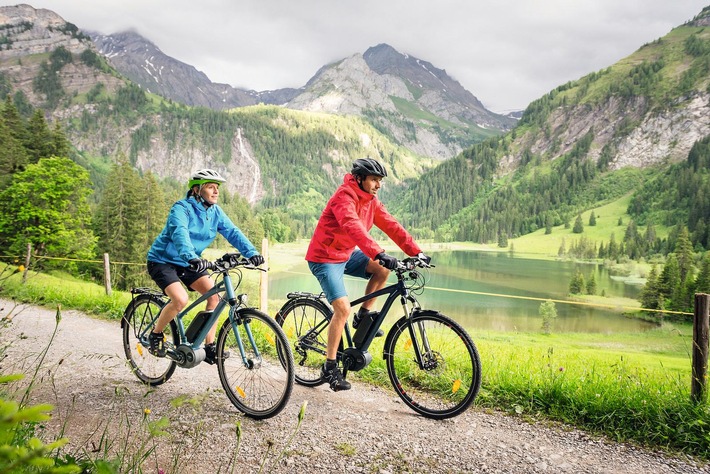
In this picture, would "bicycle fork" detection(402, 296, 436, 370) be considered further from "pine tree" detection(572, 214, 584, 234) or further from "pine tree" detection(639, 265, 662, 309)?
"pine tree" detection(572, 214, 584, 234)

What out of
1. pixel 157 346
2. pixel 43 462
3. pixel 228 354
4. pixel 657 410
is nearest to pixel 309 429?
pixel 228 354

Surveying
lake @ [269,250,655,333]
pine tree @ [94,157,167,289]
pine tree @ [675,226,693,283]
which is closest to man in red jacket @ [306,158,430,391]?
lake @ [269,250,655,333]

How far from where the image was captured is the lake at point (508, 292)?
5912 centimetres

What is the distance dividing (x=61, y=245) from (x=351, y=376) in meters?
37.0

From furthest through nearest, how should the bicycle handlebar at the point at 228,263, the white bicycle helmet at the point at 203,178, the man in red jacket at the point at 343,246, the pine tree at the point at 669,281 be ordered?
1. the pine tree at the point at 669,281
2. the white bicycle helmet at the point at 203,178
3. the man in red jacket at the point at 343,246
4. the bicycle handlebar at the point at 228,263

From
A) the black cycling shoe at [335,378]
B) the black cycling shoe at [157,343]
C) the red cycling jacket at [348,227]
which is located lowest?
the black cycling shoe at [335,378]

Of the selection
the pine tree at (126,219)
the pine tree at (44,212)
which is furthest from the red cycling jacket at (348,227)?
the pine tree at (126,219)

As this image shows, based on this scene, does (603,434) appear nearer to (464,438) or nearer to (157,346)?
(464,438)

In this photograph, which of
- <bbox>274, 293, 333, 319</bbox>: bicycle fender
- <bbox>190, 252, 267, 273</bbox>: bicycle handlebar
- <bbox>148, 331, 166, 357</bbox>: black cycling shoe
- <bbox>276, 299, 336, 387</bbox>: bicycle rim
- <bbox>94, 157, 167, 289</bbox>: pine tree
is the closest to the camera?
<bbox>190, 252, 267, 273</bbox>: bicycle handlebar

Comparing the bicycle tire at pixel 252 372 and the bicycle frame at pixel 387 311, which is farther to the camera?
the bicycle frame at pixel 387 311

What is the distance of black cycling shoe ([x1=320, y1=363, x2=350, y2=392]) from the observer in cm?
540

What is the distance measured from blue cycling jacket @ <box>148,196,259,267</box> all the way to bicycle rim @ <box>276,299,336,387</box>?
3.84 feet

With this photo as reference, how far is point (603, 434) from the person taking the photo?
4.72 meters

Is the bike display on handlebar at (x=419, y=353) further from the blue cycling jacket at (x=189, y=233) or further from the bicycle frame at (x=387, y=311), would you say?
the blue cycling jacket at (x=189, y=233)
